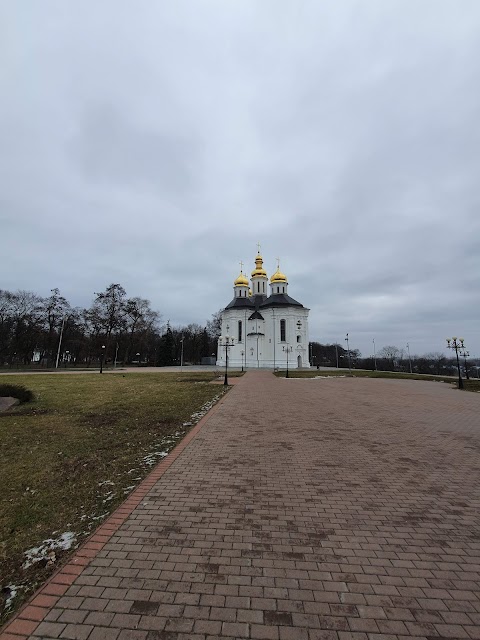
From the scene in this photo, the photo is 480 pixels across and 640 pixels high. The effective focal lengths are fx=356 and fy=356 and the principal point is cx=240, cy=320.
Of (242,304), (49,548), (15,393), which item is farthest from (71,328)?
(49,548)

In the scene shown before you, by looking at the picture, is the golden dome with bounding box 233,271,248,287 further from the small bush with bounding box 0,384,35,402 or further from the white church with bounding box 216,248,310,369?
the small bush with bounding box 0,384,35,402

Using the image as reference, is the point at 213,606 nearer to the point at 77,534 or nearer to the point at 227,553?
the point at 227,553

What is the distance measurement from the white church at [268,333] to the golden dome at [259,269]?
23.2 ft

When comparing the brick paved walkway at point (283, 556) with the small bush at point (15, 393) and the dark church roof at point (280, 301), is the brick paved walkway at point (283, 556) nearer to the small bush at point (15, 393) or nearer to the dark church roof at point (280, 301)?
the small bush at point (15, 393)

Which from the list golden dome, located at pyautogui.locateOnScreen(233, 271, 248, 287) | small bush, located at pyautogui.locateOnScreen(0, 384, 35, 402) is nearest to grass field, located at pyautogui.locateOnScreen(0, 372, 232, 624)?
small bush, located at pyautogui.locateOnScreen(0, 384, 35, 402)

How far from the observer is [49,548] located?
3418mm

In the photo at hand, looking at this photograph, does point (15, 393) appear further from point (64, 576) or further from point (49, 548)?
point (64, 576)

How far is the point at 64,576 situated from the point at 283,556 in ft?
6.21

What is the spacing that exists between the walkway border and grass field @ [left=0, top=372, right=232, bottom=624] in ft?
0.32

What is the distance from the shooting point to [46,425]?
902cm

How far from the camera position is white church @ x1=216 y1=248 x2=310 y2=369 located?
56.5 m

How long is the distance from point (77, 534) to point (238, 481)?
2.26 meters

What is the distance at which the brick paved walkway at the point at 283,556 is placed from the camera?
8.14 ft

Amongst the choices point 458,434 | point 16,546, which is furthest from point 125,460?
point 458,434
